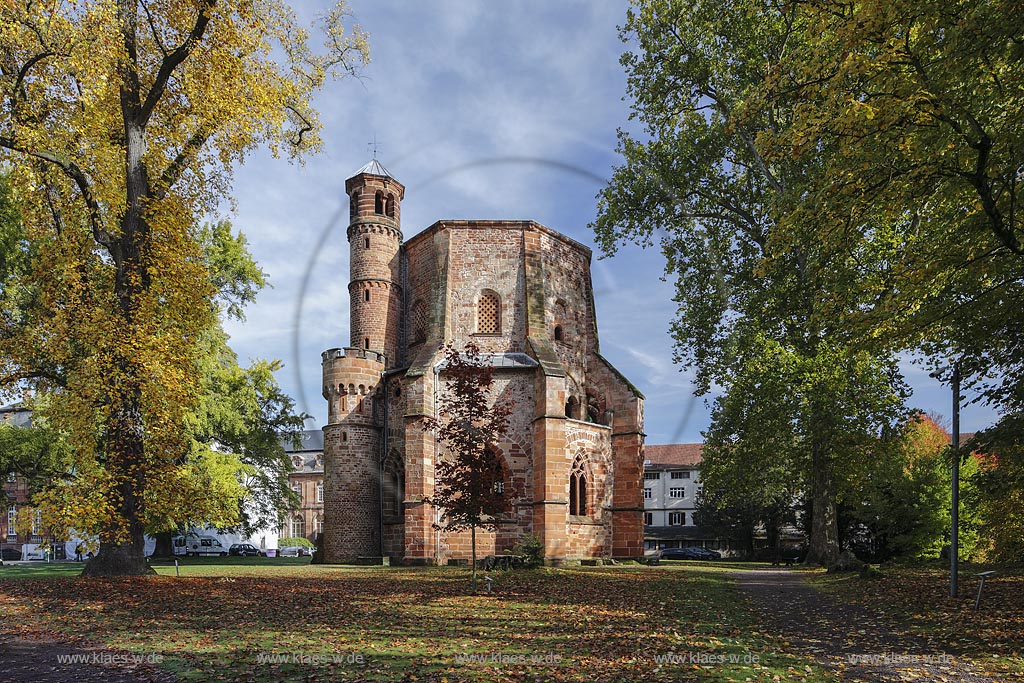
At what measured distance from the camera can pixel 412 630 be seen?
34.6ft

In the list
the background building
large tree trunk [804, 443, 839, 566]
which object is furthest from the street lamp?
the background building

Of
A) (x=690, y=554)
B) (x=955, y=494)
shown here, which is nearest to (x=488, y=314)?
(x=955, y=494)

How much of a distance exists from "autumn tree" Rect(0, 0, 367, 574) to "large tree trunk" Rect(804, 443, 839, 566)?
2235cm

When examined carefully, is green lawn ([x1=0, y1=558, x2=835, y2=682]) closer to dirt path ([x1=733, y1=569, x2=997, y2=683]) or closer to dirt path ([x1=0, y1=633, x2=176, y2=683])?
dirt path ([x1=0, y1=633, x2=176, y2=683])

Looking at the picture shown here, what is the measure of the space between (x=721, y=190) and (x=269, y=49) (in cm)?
1892

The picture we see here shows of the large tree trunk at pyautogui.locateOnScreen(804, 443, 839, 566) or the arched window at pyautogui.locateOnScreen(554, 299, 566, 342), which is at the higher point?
the arched window at pyautogui.locateOnScreen(554, 299, 566, 342)

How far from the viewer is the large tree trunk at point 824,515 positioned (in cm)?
2688

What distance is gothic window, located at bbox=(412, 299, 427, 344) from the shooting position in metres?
34.2

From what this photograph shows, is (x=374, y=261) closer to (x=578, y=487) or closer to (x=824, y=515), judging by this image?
(x=578, y=487)

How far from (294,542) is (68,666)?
6660 centimetres

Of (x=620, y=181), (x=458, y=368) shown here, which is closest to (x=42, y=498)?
(x=458, y=368)

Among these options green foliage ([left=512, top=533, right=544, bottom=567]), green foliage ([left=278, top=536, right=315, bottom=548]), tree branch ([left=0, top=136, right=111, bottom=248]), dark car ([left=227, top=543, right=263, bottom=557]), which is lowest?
green foliage ([left=278, top=536, right=315, bottom=548])

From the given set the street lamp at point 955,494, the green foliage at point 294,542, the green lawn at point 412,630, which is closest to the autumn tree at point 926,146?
the street lamp at point 955,494

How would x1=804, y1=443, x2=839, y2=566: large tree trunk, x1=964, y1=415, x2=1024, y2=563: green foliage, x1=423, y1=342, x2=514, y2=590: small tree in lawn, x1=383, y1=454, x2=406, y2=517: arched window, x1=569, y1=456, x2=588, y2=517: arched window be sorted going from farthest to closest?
x1=383, y1=454, x2=406, y2=517: arched window → x1=569, y1=456, x2=588, y2=517: arched window → x1=804, y1=443, x2=839, y2=566: large tree trunk → x1=423, y1=342, x2=514, y2=590: small tree in lawn → x1=964, y1=415, x2=1024, y2=563: green foliage
